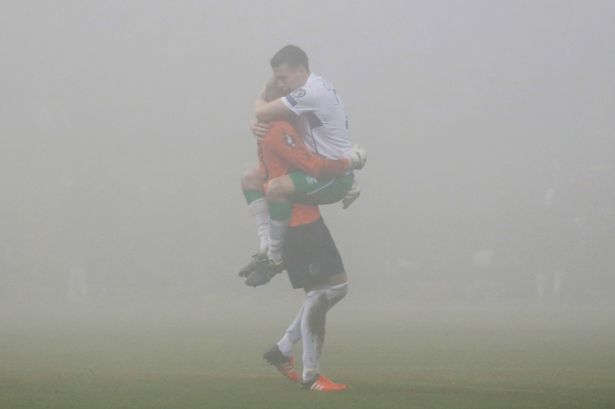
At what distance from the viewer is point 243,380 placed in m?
9.05

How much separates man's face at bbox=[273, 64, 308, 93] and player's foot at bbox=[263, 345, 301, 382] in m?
1.92

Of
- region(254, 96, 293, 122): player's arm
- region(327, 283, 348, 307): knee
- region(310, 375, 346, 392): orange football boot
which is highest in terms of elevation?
region(254, 96, 293, 122): player's arm

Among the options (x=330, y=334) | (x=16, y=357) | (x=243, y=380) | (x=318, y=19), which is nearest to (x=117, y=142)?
(x=318, y=19)

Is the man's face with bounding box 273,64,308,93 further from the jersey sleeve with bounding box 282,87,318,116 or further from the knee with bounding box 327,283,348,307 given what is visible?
the knee with bounding box 327,283,348,307

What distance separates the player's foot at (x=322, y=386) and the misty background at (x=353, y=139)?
34857 mm

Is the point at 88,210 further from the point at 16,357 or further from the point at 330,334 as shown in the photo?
the point at 16,357

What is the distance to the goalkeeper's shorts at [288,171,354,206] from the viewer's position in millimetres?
8516

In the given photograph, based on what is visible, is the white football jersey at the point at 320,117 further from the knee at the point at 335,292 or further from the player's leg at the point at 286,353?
the player's leg at the point at 286,353

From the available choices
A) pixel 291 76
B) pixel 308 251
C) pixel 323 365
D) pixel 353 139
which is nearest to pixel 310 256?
pixel 308 251

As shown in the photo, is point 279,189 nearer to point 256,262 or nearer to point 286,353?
point 256,262

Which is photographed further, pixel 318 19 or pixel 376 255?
pixel 376 255

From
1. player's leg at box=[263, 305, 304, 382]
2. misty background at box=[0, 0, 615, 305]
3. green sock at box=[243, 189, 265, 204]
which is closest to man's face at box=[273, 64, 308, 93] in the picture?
green sock at box=[243, 189, 265, 204]

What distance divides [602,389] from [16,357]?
249 inches

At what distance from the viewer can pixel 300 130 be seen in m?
8.63
